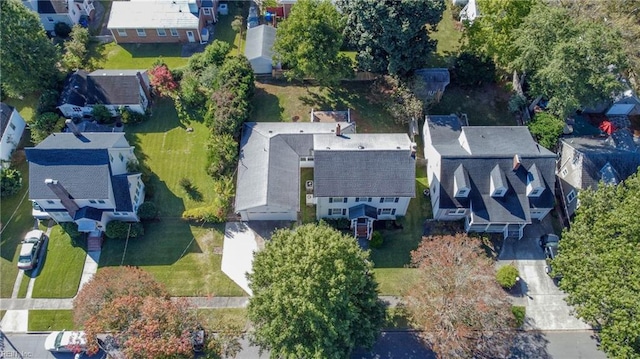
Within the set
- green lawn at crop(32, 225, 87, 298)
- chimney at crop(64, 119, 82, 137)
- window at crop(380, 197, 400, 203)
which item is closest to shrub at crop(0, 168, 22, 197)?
green lawn at crop(32, 225, 87, 298)

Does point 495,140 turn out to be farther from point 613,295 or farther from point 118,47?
point 118,47

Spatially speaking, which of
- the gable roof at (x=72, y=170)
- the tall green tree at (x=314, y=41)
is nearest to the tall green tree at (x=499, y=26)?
the tall green tree at (x=314, y=41)

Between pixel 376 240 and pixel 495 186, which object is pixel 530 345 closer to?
pixel 495 186

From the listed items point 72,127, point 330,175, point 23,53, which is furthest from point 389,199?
point 23,53

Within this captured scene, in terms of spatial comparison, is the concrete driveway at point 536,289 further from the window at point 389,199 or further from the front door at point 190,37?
the front door at point 190,37

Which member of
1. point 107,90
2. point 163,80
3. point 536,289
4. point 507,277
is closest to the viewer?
point 507,277

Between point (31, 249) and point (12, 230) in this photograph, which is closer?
point (31, 249)

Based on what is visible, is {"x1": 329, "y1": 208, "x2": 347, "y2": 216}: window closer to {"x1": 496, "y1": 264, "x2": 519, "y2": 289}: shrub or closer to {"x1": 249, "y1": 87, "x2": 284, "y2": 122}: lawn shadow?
{"x1": 249, "y1": 87, "x2": 284, "y2": 122}: lawn shadow

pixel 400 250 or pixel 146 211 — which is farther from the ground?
pixel 146 211
